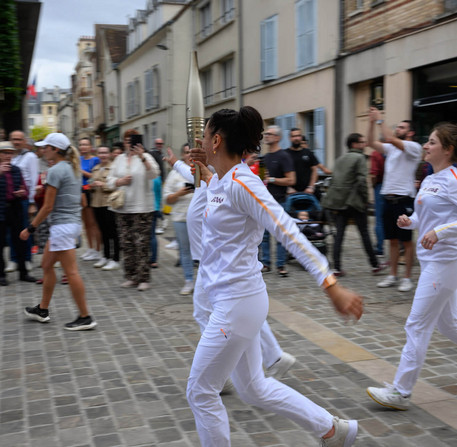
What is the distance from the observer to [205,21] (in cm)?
2628

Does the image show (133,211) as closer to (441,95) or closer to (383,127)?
(383,127)

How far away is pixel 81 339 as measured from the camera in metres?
5.52

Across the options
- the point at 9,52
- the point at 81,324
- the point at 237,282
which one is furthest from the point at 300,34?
the point at 237,282

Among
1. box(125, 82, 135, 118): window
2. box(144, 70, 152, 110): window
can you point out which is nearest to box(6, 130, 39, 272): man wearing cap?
box(144, 70, 152, 110): window

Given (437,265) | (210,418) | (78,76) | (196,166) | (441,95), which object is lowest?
(210,418)

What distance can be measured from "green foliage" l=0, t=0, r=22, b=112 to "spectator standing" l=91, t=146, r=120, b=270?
463 cm

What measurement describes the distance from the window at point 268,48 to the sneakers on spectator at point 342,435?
17.5m

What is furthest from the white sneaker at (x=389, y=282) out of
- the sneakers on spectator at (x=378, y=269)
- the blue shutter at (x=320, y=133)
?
the blue shutter at (x=320, y=133)

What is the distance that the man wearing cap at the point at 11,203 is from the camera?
7.98m

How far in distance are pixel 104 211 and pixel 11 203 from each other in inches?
54.6

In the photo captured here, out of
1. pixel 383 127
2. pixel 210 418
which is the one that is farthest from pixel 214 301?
pixel 383 127

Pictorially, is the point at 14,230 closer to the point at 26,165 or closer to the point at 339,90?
the point at 26,165

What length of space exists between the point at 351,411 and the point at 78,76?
190ft

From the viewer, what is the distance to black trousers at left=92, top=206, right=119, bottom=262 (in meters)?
9.02
